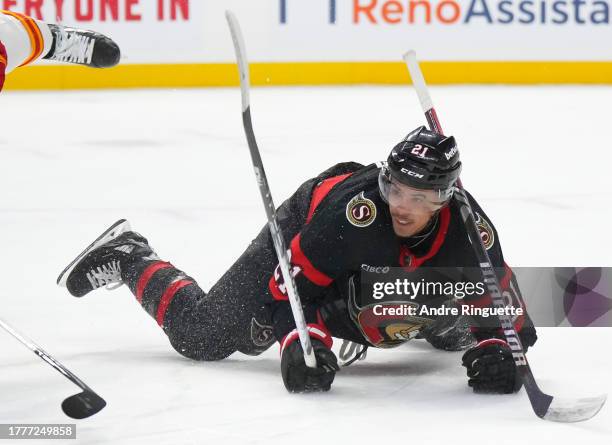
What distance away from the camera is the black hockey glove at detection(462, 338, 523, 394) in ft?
9.56

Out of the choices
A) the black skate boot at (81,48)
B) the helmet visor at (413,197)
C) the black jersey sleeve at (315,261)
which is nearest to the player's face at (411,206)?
the helmet visor at (413,197)

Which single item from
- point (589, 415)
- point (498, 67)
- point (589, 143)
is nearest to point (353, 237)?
point (589, 415)

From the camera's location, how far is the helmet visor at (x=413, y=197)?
9.17ft

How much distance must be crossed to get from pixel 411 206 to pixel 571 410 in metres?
0.52

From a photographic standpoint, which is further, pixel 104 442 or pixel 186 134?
pixel 186 134

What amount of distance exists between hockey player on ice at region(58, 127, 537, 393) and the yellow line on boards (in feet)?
16.5

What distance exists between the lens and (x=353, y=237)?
2875 mm

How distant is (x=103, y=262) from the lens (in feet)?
11.7

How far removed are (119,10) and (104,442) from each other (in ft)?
18.4

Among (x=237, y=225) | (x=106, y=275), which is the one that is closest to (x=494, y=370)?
(x=106, y=275)

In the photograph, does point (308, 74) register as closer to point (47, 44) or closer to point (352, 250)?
point (47, 44)

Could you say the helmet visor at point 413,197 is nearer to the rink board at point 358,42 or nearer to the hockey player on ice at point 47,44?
the hockey player on ice at point 47,44

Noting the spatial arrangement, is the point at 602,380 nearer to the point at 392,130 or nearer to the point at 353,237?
the point at 353,237

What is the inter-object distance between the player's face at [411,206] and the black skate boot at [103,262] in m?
0.90
